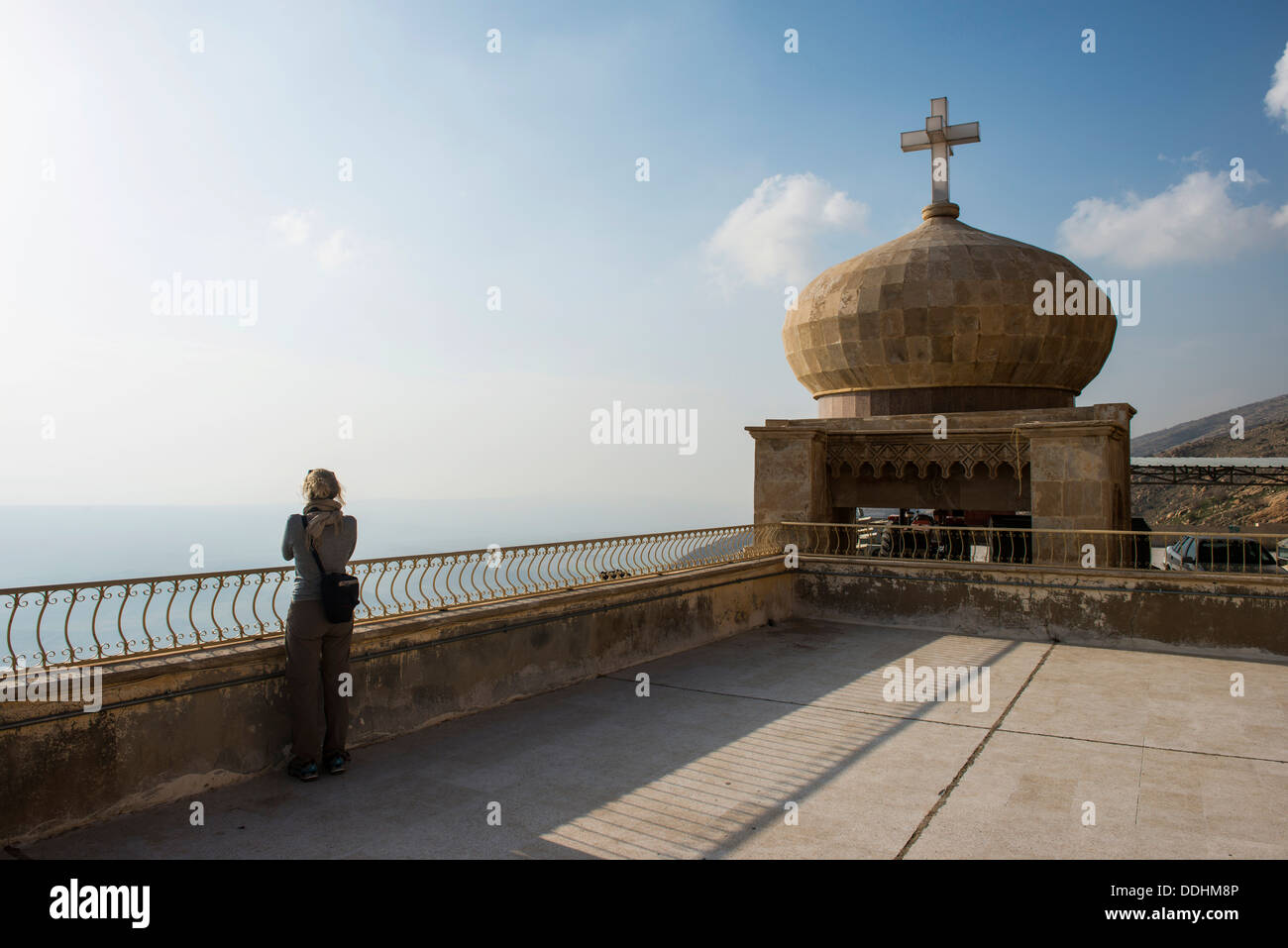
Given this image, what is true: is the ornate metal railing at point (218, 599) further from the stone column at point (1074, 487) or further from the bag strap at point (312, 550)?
the stone column at point (1074, 487)

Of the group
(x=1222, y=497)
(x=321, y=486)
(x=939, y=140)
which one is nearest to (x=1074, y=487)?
(x=939, y=140)

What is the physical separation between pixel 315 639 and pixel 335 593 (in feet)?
1.13

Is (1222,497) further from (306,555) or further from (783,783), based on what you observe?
(306,555)

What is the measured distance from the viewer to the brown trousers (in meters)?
5.60

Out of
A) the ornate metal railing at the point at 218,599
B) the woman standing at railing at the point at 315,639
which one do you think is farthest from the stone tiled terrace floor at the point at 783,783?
the ornate metal railing at the point at 218,599

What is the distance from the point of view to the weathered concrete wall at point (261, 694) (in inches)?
183

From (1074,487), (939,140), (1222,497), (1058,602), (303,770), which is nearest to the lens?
(303,770)

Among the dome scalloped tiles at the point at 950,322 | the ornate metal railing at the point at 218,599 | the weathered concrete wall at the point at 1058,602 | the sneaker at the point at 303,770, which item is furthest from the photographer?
the dome scalloped tiles at the point at 950,322

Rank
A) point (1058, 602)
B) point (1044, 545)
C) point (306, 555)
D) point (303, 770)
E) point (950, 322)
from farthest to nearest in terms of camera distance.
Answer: point (950, 322)
point (1044, 545)
point (1058, 602)
point (306, 555)
point (303, 770)

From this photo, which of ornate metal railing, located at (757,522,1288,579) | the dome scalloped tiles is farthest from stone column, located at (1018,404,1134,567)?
the dome scalloped tiles

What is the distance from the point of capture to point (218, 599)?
5.65 metres

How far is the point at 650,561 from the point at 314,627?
Result: 4.93 metres
